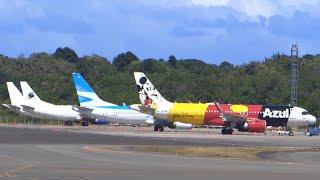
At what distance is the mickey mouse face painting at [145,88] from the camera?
8956 cm

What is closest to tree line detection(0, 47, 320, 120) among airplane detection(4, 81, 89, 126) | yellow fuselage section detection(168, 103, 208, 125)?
airplane detection(4, 81, 89, 126)

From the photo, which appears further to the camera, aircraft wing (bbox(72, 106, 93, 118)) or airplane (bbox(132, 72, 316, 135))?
aircraft wing (bbox(72, 106, 93, 118))

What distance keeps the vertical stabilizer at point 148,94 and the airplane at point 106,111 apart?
3.19 metres

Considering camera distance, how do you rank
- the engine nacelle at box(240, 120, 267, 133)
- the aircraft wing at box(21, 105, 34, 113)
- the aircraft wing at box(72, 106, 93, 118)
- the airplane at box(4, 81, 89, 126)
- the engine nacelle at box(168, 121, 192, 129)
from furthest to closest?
1. the aircraft wing at box(21, 105, 34, 113)
2. the airplane at box(4, 81, 89, 126)
3. the aircraft wing at box(72, 106, 93, 118)
4. the engine nacelle at box(168, 121, 192, 129)
5. the engine nacelle at box(240, 120, 267, 133)

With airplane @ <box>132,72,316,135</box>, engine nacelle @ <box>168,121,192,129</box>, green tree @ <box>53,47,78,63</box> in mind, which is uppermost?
green tree @ <box>53,47,78,63</box>

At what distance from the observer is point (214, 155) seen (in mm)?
36719

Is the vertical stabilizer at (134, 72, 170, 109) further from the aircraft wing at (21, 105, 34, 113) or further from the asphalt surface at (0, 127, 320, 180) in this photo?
the asphalt surface at (0, 127, 320, 180)

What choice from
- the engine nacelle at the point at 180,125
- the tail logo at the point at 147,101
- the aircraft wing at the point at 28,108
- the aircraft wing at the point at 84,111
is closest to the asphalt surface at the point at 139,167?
the engine nacelle at the point at 180,125

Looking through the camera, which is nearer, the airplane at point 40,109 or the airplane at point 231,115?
the airplane at point 231,115

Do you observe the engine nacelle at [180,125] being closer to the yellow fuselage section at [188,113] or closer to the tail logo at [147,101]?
the yellow fuselage section at [188,113]

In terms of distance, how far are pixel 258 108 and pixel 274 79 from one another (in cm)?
5055

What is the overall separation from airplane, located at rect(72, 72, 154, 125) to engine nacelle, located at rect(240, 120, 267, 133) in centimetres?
1626

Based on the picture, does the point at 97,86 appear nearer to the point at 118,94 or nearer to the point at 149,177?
the point at 118,94

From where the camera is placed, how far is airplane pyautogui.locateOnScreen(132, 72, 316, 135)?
259 ft
